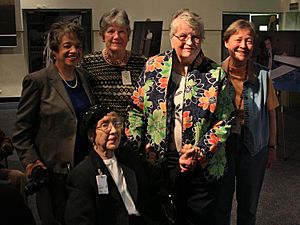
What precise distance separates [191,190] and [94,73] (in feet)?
2.72

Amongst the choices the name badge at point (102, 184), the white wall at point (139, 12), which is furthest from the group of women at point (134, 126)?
the white wall at point (139, 12)

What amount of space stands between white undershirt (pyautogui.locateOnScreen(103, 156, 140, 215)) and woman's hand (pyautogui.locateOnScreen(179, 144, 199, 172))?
293mm

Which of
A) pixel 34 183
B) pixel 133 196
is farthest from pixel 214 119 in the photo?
pixel 34 183

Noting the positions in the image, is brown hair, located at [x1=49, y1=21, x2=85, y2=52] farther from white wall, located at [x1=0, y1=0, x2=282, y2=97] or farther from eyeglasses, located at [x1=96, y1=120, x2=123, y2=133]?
white wall, located at [x1=0, y1=0, x2=282, y2=97]

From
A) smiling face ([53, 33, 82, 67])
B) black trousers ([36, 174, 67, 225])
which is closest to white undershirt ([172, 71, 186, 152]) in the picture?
smiling face ([53, 33, 82, 67])

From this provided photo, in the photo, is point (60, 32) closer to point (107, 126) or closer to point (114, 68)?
point (114, 68)

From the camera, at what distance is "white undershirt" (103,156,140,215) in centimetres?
205

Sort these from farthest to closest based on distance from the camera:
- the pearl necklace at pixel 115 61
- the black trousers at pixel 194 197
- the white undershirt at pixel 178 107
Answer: the pearl necklace at pixel 115 61 < the black trousers at pixel 194 197 < the white undershirt at pixel 178 107

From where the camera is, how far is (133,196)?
2.07 meters

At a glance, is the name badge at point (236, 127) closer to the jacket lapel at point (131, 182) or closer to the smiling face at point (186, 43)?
the smiling face at point (186, 43)

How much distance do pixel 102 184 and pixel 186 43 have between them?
30.0 inches

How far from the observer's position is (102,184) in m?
1.96

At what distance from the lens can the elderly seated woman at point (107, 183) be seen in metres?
1.94

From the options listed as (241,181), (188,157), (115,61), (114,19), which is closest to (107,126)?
(188,157)
